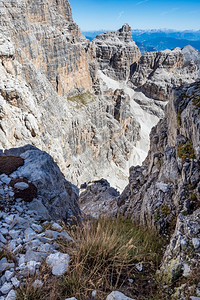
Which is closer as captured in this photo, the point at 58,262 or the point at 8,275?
the point at 8,275

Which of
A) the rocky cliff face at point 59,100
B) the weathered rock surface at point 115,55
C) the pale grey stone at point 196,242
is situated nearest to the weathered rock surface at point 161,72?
the weathered rock surface at point 115,55

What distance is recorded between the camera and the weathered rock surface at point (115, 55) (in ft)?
507

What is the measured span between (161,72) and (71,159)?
125 meters

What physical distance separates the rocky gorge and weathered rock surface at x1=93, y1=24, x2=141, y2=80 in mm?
70742

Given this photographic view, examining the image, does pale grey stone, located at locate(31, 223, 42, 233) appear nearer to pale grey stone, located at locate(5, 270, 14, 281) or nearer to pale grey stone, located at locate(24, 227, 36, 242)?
pale grey stone, located at locate(24, 227, 36, 242)

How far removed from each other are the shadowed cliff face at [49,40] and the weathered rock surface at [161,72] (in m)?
80.5

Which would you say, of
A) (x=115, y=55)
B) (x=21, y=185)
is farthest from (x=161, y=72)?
(x=21, y=185)

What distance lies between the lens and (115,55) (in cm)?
15562

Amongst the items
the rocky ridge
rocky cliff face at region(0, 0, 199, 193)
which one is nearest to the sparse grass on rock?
the rocky ridge

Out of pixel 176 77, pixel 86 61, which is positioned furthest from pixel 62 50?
pixel 176 77

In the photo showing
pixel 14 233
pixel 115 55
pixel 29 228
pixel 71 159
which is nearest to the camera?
pixel 14 233

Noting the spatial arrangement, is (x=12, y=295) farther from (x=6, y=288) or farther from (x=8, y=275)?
(x=8, y=275)

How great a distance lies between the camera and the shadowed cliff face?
41.5 meters

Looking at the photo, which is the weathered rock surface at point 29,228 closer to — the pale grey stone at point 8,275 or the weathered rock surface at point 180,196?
the pale grey stone at point 8,275
